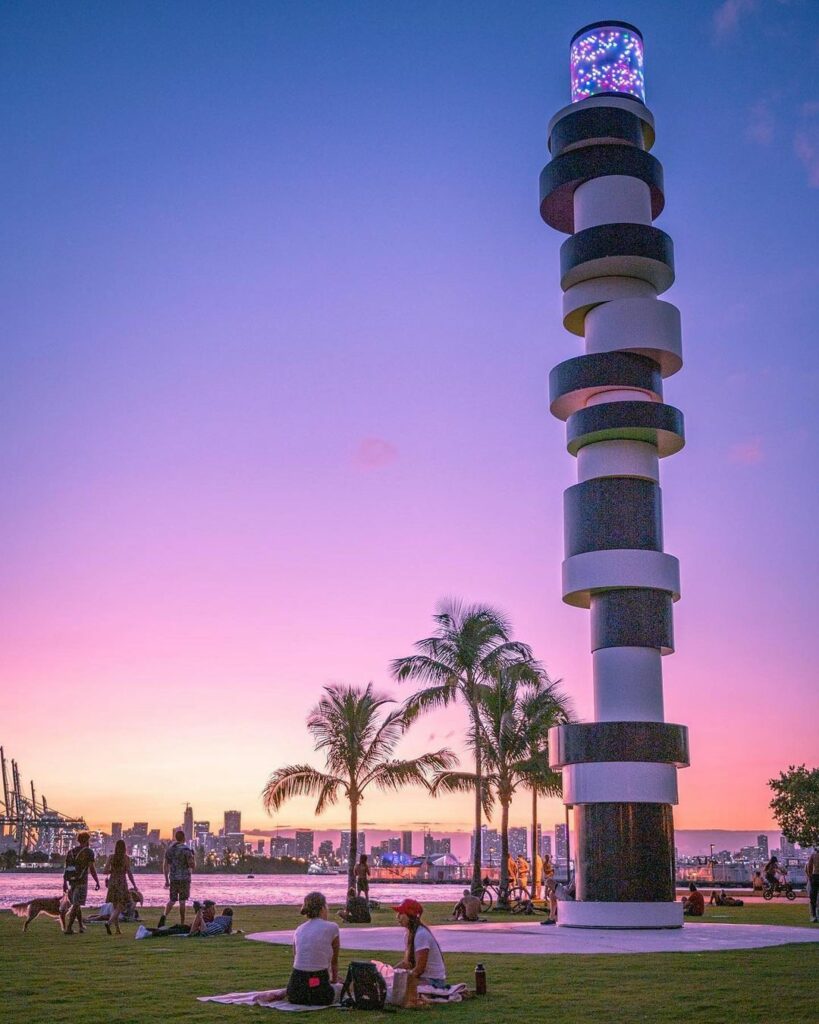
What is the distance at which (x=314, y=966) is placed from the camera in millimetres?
12398

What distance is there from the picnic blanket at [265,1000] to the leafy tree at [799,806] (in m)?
53.9

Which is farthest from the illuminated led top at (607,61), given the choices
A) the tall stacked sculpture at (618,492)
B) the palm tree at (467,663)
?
the palm tree at (467,663)

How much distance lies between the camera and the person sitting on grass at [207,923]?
22.3m

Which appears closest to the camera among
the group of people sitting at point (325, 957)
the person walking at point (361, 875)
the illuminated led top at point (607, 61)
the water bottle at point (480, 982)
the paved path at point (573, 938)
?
the group of people sitting at point (325, 957)

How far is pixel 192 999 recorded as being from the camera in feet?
41.7

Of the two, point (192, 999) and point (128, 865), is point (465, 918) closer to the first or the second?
point (128, 865)

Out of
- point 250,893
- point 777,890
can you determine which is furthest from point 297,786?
point 250,893

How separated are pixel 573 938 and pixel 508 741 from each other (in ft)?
55.6

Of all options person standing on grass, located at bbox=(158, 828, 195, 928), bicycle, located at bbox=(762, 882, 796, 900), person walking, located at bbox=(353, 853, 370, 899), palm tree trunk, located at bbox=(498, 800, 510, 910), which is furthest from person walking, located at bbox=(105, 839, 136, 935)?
bicycle, located at bbox=(762, 882, 796, 900)

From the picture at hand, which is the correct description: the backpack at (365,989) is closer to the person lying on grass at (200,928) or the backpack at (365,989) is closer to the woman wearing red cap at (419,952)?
the woman wearing red cap at (419,952)

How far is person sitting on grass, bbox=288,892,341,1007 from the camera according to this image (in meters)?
12.3

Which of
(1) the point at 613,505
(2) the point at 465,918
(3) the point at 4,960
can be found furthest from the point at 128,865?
(1) the point at 613,505

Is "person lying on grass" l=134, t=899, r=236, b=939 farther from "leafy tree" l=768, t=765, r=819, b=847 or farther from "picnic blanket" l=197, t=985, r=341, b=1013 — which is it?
"leafy tree" l=768, t=765, r=819, b=847

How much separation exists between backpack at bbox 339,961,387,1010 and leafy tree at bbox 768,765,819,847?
5367 cm
